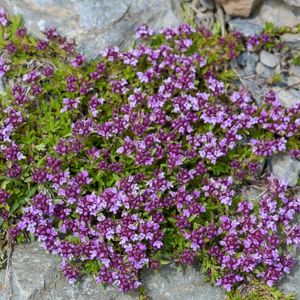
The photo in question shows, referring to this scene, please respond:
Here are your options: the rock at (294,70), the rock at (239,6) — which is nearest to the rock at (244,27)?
the rock at (239,6)

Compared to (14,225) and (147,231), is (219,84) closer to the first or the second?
(147,231)

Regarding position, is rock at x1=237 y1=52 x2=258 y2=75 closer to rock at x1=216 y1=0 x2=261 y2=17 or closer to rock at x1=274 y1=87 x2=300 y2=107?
rock at x1=274 y1=87 x2=300 y2=107

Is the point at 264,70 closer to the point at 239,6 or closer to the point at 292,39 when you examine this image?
the point at 292,39

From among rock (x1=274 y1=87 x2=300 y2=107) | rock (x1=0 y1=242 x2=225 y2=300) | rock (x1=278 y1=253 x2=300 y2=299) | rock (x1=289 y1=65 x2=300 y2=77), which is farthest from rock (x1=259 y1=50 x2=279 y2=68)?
rock (x1=0 y1=242 x2=225 y2=300)

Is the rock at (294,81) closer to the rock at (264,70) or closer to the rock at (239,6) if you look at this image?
the rock at (264,70)

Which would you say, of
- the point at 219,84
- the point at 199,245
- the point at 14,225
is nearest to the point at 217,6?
the point at 219,84

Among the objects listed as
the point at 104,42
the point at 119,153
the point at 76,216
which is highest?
the point at 104,42
